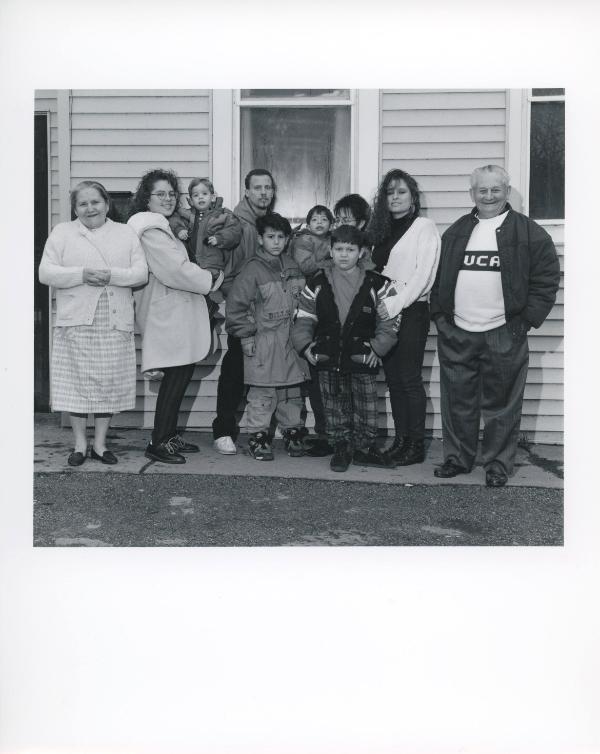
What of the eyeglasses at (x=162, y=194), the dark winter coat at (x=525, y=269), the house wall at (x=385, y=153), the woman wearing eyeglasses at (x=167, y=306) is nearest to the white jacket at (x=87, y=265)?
the woman wearing eyeglasses at (x=167, y=306)

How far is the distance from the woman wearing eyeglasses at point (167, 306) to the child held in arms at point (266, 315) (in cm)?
19

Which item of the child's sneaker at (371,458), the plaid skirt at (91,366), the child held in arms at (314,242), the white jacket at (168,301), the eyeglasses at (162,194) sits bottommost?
the child's sneaker at (371,458)

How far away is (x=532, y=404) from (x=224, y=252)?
→ 1.95 metres

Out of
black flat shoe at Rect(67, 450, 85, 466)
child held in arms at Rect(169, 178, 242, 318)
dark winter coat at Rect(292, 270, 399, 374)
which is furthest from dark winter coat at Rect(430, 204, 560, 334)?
black flat shoe at Rect(67, 450, 85, 466)

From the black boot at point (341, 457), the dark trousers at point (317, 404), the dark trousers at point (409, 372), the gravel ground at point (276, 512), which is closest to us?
the gravel ground at point (276, 512)

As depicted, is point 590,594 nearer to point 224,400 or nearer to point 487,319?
point 487,319

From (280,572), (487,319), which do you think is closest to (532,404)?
(487,319)

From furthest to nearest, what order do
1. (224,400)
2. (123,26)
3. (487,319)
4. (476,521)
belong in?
(224,400) → (487,319) → (476,521) → (123,26)

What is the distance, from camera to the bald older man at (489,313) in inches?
188

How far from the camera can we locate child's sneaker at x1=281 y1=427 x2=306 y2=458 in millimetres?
5211

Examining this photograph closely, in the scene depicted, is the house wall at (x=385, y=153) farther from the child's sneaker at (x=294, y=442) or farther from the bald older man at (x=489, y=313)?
the bald older man at (x=489, y=313)

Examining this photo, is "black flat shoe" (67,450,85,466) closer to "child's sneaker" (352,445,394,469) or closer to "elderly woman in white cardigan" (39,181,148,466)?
"elderly woman in white cardigan" (39,181,148,466)

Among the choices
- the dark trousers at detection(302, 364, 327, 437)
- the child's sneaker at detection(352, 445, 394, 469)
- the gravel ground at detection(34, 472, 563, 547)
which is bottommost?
the gravel ground at detection(34, 472, 563, 547)

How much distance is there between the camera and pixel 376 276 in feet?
16.2
